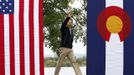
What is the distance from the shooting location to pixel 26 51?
800 cm

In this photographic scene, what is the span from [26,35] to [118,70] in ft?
4.41

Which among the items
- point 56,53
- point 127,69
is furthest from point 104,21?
point 56,53

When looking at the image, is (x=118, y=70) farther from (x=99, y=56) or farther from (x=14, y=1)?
(x=14, y=1)

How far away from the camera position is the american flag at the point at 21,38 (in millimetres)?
7934

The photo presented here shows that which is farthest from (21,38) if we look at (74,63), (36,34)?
(74,63)

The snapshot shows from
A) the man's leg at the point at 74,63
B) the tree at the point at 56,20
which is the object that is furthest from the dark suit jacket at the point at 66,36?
the tree at the point at 56,20

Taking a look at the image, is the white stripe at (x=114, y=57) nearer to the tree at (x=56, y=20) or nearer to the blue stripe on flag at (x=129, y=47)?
the blue stripe on flag at (x=129, y=47)

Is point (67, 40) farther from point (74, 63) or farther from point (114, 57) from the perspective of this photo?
point (114, 57)

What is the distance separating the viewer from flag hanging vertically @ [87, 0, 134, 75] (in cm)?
798

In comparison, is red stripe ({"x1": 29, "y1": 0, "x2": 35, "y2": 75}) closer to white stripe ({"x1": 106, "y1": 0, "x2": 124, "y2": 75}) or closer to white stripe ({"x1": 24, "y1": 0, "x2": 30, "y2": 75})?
white stripe ({"x1": 24, "y1": 0, "x2": 30, "y2": 75})

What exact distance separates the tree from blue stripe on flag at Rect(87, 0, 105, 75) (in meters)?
11.7

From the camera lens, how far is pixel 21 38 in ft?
26.1

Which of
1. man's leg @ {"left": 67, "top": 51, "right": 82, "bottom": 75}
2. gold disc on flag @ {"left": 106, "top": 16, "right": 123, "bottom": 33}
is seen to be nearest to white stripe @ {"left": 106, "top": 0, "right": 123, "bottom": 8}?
gold disc on flag @ {"left": 106, "top": 16, "right": 123, "bottom": 33}

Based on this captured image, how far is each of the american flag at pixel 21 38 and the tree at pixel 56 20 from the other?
1168 centimetres
